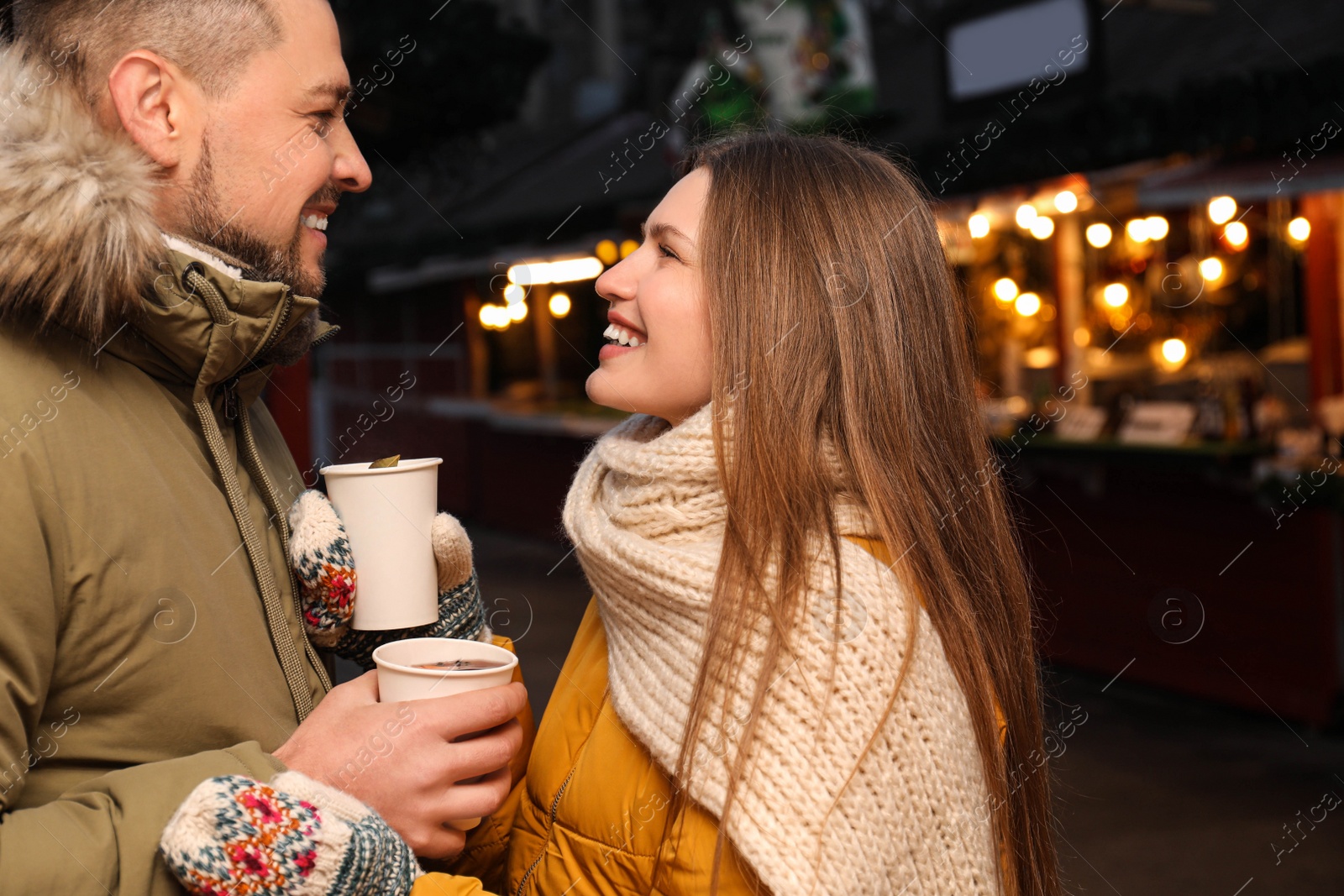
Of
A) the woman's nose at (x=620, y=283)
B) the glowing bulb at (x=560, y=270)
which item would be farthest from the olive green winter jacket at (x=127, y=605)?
the glowing bulb at (x=560, y=270)

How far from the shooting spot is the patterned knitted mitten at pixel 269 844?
1227mm

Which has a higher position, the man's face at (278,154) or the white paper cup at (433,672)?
the man's face at (278,154)

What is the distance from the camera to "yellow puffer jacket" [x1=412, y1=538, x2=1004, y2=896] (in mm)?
1438

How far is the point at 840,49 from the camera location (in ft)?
24.6

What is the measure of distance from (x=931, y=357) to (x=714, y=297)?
13.7 inches

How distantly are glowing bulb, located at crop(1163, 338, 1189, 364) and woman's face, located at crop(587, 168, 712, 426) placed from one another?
20.4 feet

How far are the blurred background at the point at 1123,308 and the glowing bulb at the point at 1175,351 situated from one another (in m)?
0.07

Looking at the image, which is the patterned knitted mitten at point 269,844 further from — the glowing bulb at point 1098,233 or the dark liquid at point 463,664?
A: the glowing bulb at point 1098,233

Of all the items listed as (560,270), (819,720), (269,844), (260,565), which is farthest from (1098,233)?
(269,844)

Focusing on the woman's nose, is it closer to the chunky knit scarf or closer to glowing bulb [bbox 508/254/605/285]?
the chunky knit scarf

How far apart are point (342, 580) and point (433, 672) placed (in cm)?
28

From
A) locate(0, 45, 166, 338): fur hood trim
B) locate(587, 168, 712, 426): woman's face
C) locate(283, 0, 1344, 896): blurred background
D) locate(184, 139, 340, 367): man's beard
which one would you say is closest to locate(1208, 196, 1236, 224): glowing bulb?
locate(283, 0, 1344, 896): blurred background

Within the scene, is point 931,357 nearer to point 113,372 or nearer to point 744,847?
point 744,847

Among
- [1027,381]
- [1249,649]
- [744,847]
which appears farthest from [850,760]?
[1027,381]
